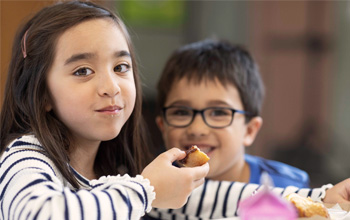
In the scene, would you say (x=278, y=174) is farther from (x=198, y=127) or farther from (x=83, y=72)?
(x=83, y=72)

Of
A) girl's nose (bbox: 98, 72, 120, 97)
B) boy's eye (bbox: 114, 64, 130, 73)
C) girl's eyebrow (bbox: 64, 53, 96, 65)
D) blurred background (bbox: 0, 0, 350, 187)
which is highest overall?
girl's eyebrow (bbox: 64, 53, 96, 65)

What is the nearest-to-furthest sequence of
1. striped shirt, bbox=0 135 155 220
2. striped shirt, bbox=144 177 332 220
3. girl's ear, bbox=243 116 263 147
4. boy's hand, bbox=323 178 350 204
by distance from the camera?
striped shirt, bbox=0 135 155 220 → boy's hand, bbox=323 178 350 204 → striped shirt, bbox=144 177 332 220 → girl's ear, bbox=243 116 263 147

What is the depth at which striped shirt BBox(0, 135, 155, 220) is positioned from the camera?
0.69 m

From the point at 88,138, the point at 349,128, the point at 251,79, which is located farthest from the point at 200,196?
the point at 349,128

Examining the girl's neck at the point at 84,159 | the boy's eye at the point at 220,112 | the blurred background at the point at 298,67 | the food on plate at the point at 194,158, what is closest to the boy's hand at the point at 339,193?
the food on plate at the point at 194,158

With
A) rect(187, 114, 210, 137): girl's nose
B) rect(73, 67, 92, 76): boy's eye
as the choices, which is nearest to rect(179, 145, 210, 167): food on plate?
rect(73, 67, 92, 76): boy's eye

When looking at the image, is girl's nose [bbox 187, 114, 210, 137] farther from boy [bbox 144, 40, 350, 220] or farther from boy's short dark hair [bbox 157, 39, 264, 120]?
boy's short dark hair [bbox 157, 39, 264, 120]

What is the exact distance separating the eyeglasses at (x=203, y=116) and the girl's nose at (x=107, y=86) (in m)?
0.43

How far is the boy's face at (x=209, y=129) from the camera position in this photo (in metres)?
1.29

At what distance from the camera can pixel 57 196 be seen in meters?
0.70

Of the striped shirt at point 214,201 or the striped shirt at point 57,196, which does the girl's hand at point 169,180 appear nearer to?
the striped shirt at point 57,196

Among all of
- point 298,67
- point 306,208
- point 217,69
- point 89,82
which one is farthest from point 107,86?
point 298,67

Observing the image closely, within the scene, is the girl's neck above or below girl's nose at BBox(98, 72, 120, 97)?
below

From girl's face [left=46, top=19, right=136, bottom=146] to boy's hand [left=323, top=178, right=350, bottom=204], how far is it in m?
0.47
